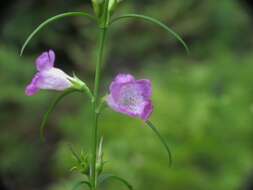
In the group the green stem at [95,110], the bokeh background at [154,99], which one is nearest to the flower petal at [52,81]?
the green stem at [95,110]

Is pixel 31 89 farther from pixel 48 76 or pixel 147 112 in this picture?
pixel 147 112

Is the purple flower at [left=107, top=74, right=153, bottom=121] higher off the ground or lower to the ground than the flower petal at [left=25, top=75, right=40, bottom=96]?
higher

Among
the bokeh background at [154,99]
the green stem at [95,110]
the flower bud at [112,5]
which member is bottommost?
the bokeh background at [154,99]

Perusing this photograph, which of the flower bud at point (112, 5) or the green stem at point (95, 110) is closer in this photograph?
the green stem at point (95, 110)

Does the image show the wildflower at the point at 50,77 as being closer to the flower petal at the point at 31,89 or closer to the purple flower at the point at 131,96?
the flower petal at the point at 31,89

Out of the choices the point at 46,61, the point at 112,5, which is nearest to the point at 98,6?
the point at 112,5

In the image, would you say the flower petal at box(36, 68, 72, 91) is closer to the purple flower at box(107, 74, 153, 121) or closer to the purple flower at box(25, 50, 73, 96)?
the purple flower at box(25, 50, 73, 96)

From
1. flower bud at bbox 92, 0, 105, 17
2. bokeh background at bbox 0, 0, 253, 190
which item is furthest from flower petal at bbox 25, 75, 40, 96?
bokeh background at bbox 0, 0, 253, 190

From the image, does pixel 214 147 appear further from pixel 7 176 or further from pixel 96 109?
pixel 96 109

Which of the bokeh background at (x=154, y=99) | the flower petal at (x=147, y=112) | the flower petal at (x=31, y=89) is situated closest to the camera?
the flower petal at (x=147, y=112)
